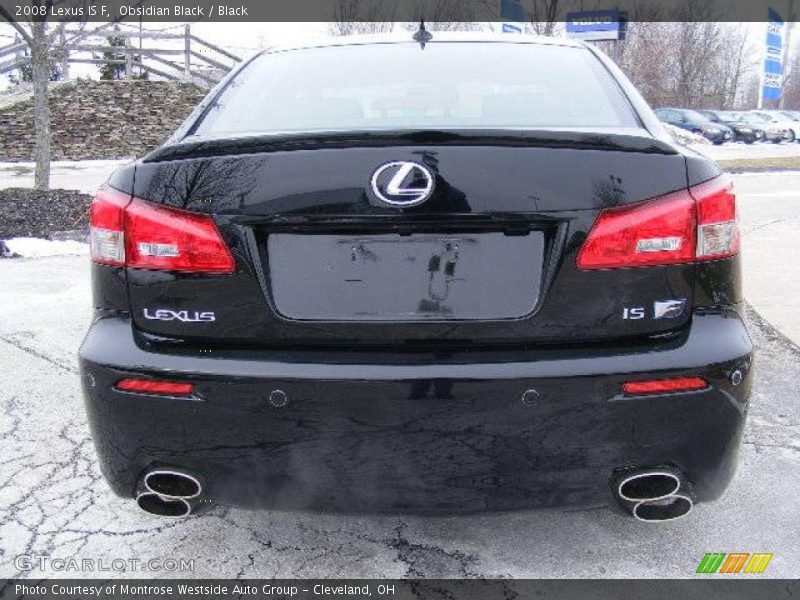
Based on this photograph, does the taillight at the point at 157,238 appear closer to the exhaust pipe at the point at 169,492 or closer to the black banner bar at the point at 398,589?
the exhaust pipe at the point at 169,492

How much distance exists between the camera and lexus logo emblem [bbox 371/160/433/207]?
1835 millimetres

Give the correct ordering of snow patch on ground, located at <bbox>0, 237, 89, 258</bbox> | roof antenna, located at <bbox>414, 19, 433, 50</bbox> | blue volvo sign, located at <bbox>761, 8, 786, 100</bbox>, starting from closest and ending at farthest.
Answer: roof antenna, located at <bbox>414, 19, 433, 50</bbox>
snow patch on ground, located at <bbox>0, 237, 89, 258</bbox>
blue volvo sign, located at <bbox>761, 8, 786, 100</bbox>

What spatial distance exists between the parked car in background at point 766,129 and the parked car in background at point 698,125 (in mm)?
3024

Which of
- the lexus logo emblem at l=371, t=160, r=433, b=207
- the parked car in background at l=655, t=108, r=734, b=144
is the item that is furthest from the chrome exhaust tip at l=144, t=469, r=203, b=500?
the parked car in background at l=655, t=108, r=734, b=144

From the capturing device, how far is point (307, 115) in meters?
2.38

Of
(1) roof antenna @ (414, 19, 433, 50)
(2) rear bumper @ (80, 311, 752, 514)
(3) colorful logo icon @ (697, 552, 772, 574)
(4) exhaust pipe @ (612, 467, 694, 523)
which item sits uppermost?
(1) roof antenna @ (414, 19, 433, 50)

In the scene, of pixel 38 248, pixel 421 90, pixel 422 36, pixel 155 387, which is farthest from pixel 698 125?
pixel 155 387

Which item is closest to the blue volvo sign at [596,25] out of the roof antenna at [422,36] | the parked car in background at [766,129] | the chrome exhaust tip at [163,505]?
the parked car in background at [766,129]

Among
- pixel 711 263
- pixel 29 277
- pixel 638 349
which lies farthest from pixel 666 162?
pixel 29 277

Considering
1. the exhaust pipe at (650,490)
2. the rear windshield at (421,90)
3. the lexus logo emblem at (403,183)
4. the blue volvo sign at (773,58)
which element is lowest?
the exhaust pipe at (650,490)

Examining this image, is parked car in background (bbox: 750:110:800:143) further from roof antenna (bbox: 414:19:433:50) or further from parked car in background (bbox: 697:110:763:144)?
roof antenna (bbox: 414:19:433:50)

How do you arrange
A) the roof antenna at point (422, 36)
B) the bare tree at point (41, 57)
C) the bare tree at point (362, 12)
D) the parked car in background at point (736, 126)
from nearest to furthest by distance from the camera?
the roof antenna at point (422, 36) < the bare tree at point (41, 57) < the bare tree at point (362, 12) < the parked car in background at point (736, 126)

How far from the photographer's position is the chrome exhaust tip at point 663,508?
201 centimetres

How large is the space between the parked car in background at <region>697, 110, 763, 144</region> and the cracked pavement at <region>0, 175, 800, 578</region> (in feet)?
121
